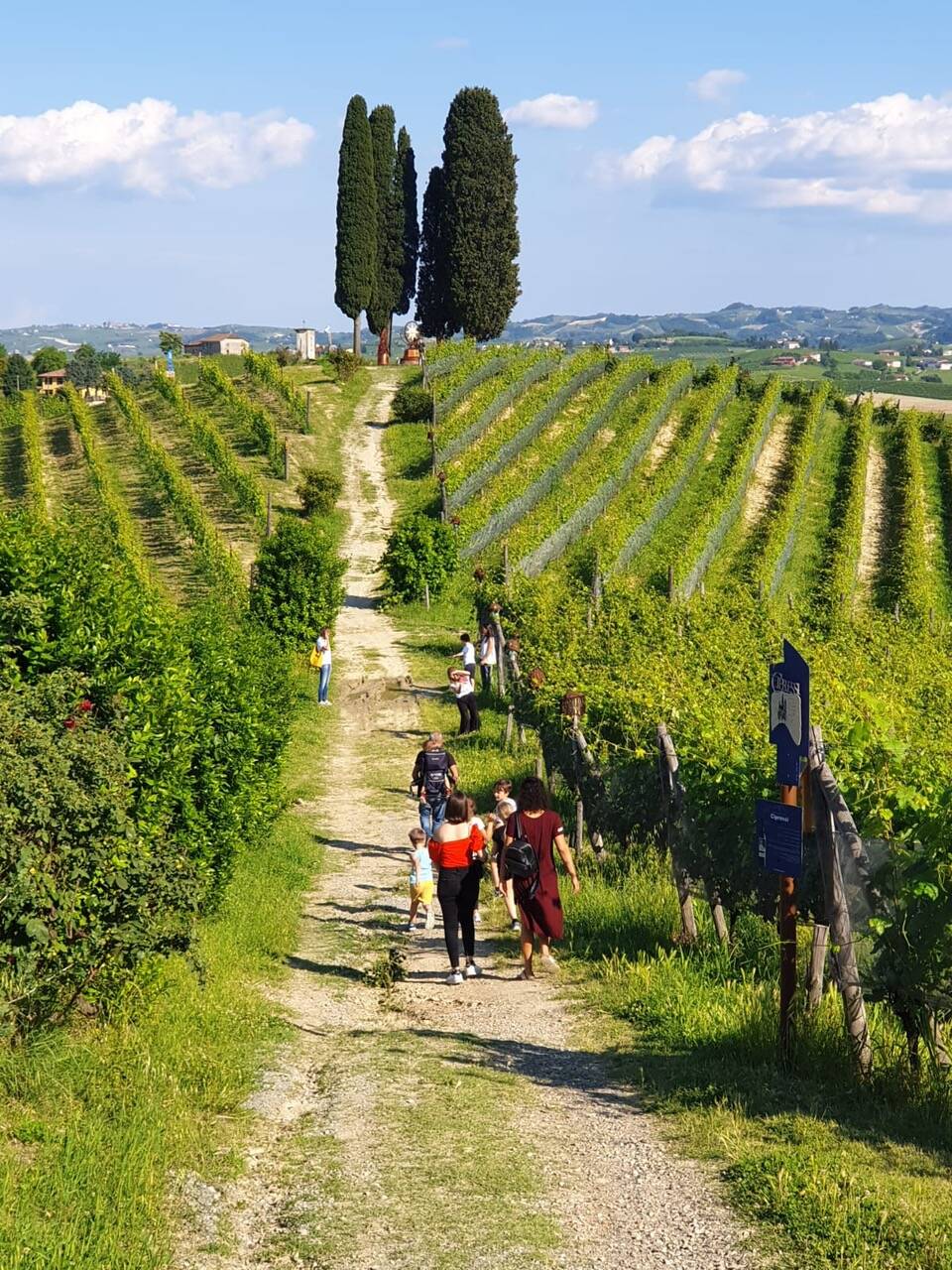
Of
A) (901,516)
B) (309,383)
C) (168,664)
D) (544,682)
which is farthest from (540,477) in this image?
(168,664)

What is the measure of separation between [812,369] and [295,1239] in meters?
188

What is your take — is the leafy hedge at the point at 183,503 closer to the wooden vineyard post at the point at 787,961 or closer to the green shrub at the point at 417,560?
the green shrub at the point at 417,560

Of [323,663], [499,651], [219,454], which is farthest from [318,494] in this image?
[323,663]

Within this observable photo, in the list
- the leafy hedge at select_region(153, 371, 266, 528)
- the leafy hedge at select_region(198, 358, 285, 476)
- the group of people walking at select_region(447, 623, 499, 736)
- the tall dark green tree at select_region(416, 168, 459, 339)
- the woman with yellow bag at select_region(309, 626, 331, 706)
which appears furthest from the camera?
the tall dark green tree at select_region(416, 168, 459, 339)

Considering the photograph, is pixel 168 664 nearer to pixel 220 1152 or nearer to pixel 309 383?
pixel 220 1152

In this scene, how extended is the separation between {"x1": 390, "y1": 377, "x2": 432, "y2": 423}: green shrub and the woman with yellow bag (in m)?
27.5

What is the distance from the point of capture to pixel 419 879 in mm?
12391

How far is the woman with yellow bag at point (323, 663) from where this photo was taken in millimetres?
23781

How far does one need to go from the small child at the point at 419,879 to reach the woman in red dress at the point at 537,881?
59.5 inches

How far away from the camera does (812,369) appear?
605ft

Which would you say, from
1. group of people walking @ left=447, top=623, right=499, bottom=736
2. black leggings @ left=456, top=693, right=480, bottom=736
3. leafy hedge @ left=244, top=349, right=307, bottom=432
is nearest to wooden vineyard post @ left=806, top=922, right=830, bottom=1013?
group of people walking @ left=447, top=623, right=499, bottom=736

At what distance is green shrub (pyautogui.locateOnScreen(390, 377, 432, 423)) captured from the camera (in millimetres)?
50656

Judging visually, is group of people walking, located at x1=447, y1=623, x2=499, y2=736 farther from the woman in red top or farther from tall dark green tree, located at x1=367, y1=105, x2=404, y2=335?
tall dark green tree, located at x1=367, y1=105, x2=404, y2=335

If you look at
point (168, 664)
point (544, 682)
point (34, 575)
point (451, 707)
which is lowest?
point (451, 707)
